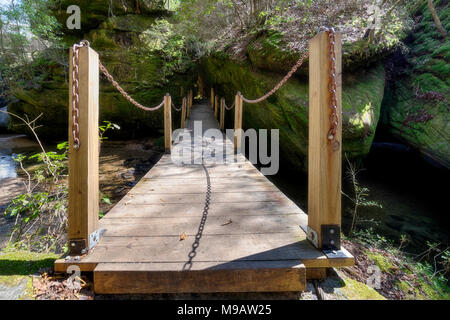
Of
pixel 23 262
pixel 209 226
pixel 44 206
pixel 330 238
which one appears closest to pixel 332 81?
pixel 330 238

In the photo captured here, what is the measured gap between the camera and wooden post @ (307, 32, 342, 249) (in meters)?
1.58

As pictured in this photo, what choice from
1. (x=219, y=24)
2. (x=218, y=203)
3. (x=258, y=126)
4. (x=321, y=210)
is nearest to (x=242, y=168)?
(x=218, y=203)

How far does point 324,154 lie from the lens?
1602 millimetres

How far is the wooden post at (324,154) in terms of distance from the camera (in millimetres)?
1581

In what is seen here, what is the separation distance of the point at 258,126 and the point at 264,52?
2.31 meters

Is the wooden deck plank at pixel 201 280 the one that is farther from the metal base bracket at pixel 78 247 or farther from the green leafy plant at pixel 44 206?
the green leafy plant at pixel 44 206

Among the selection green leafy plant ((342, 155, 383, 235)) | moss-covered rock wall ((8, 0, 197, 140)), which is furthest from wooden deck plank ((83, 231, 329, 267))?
moss-covered rock wall ((8, 0, 197, 140))

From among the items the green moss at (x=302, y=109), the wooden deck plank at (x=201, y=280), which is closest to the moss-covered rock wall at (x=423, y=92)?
the green moss at (x=302, y=109)

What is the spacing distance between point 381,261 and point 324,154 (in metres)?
2.77

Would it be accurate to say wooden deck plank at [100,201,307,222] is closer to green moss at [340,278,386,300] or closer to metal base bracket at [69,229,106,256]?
metal base bracket at [69,229,106,256]

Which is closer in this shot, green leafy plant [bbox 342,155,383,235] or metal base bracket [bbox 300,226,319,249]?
metal base bracket [bbox 300,226,319,249]

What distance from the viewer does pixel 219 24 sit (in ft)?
42.3

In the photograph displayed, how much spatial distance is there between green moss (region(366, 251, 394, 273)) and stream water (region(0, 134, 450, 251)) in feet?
4.02
